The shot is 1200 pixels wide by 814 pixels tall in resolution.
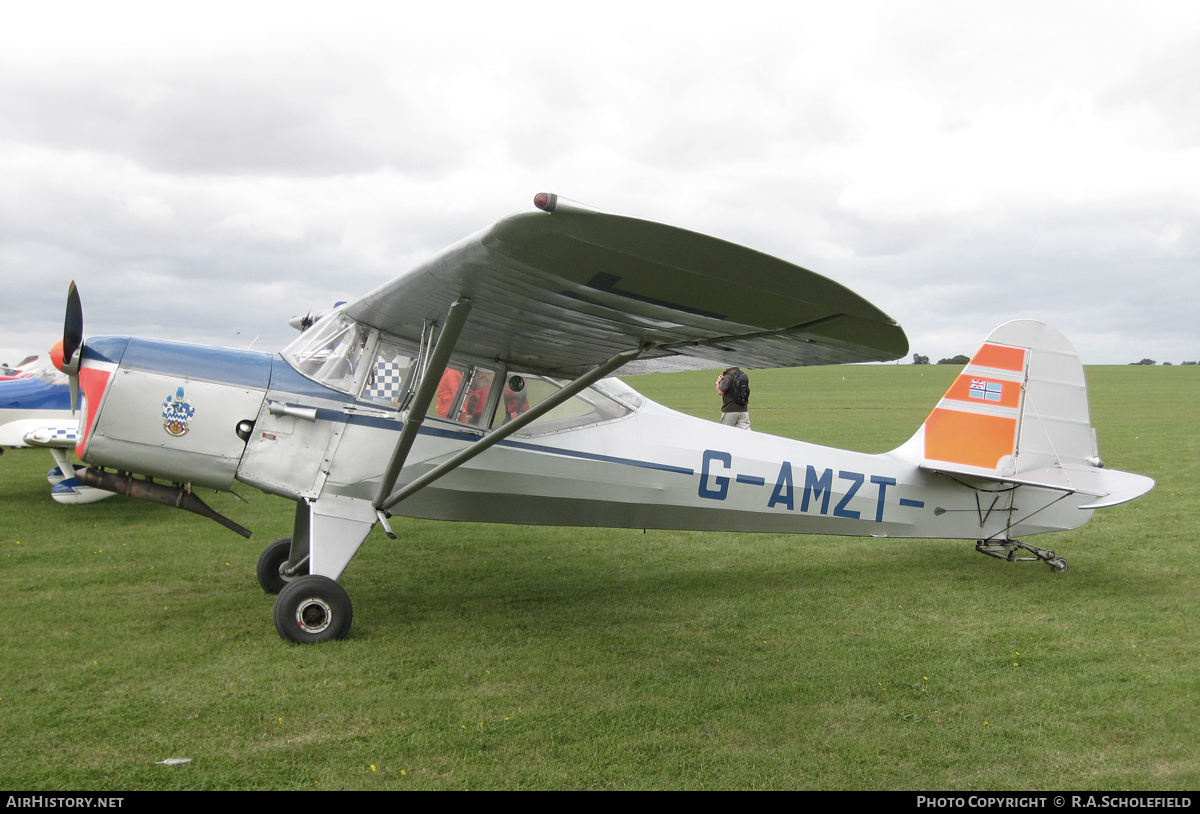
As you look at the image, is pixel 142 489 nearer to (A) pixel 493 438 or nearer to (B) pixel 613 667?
(A) pixel 493 438

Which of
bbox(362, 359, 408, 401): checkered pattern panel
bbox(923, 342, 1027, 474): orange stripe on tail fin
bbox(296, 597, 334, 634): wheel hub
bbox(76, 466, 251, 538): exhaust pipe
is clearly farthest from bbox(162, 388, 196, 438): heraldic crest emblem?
bbox(923, 342, 1027, 474): orange stripe on tail fin

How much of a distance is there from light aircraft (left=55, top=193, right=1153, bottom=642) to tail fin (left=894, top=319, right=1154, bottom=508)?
2 centimetres

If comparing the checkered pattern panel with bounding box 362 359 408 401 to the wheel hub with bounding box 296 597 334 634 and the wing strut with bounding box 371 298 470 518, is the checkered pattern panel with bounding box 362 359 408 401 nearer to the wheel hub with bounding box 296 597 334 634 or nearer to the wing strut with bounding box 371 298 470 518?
the wing strut with bounding box 371 298 470 518

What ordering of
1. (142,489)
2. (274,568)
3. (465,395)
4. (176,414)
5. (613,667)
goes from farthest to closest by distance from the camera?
1. (274,568)
2. (465,395)
3. (142,489)
4. (176,414)
5. (613,667)

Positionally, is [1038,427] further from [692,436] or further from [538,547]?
[538,547]

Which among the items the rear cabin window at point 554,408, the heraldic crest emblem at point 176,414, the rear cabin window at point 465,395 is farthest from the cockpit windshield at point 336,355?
the rear cabin window at point 554,408

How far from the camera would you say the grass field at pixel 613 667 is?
3381mm

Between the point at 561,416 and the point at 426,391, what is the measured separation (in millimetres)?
1443

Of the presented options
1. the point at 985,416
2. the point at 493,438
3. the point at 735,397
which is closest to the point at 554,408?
the point at 493,438

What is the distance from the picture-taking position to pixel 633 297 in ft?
11.2

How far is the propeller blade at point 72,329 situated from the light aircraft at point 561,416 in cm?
1
